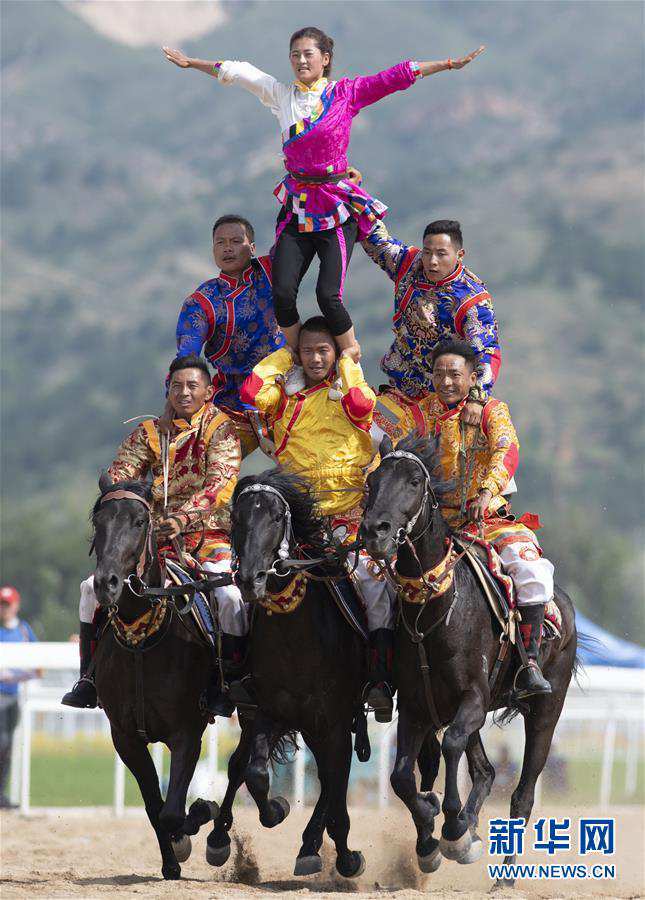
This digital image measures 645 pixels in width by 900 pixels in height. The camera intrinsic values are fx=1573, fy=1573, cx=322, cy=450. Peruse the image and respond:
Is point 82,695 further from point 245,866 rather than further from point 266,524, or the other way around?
point 266,524

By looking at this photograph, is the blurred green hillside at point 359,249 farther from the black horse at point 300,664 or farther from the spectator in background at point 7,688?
the black horse at point 300,664

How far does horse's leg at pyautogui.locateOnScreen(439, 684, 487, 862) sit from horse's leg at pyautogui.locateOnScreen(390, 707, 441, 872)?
0.72 feet

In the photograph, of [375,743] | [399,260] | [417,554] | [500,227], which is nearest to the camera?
[417,554]

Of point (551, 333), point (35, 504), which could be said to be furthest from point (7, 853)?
point (551, 333)

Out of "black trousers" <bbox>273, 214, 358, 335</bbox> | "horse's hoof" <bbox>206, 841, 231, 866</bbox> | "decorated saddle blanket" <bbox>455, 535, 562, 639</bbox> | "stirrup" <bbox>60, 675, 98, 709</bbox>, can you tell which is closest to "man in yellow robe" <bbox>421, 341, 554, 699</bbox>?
"decorated saddle blanket" <bbox>455, 535, 562, 639</bbox>

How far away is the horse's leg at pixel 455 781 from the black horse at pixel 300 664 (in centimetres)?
72

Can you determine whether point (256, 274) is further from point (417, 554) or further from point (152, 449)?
point (417, 554)

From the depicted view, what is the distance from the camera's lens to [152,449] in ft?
31.4

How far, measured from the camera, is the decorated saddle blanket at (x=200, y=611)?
9148mm

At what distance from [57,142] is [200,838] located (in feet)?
556

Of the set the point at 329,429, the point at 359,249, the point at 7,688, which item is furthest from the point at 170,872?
the point at 359,249

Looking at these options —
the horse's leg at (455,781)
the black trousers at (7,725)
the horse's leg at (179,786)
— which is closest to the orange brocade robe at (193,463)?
the horse's leg at (179,786)

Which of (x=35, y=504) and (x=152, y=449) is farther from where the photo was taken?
(x=35, y=504)

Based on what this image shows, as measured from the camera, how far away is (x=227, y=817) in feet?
31.8
